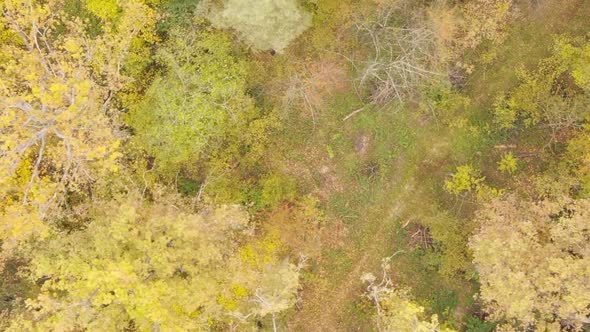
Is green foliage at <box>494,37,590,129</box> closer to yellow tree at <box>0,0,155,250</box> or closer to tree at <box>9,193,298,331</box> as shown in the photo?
tree at <box>9,193,298,331</box>

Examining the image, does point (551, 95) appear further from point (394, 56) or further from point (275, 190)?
point (275, 190)

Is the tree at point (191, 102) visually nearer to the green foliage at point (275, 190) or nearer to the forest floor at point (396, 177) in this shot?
the green foliage at point (275, 190)

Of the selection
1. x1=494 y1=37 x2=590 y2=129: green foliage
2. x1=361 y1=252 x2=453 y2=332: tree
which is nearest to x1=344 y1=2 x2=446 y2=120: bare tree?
x1=494 y1=37 x2=590 y2=129: green foliage

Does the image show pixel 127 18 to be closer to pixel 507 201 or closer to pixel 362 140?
pixel 362 140

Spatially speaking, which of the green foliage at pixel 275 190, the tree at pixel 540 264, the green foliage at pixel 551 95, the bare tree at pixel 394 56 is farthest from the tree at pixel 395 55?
the tree at pixel 540 264

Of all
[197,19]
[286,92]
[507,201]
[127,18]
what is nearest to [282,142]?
[286,92]
